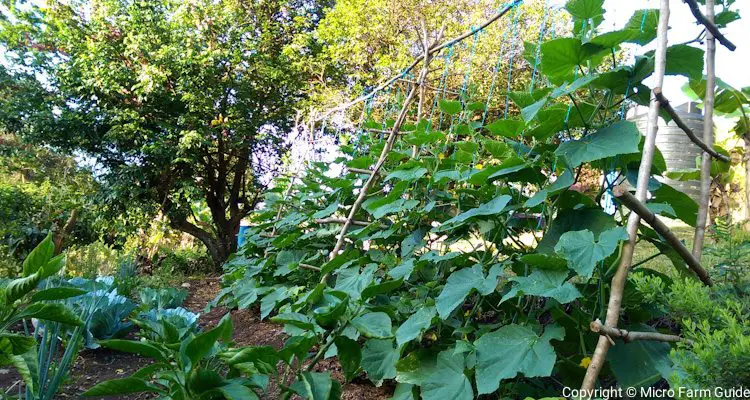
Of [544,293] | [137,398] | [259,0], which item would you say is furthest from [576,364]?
[259,0]

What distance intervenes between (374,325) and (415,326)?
124 mm

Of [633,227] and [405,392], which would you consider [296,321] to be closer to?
[405,392]

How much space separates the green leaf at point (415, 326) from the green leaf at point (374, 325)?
0.15 ft

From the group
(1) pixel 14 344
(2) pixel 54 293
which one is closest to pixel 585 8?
(2) pixel 54 293

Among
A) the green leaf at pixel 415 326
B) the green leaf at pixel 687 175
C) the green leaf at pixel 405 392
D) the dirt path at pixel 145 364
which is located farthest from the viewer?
the dirt path at pixel 145 364

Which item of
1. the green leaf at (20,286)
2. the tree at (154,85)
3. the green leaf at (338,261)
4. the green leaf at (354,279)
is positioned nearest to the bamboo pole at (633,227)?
the green leaf at (354,279)

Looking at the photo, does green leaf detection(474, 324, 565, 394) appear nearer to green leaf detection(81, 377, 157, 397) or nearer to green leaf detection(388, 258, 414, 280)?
green leaf detection(388, 258, 414, 280)

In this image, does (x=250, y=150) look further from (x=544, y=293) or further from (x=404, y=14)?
(x=544, y=293)

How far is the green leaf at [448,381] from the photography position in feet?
3.84

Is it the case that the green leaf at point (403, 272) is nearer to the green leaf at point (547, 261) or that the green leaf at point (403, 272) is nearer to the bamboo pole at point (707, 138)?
the green leaf at point (547, 261)

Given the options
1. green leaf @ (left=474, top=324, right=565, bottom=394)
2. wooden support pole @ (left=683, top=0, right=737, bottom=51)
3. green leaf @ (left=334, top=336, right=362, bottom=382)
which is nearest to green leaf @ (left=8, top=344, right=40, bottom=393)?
green leaf @ (left=334, top=336, right=362, bottom=382)

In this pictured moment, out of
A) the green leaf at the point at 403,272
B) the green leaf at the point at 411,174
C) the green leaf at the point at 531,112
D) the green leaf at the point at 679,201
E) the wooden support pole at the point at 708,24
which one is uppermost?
the wooden support pole at the point at 708,24

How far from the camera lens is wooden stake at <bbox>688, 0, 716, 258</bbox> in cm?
126

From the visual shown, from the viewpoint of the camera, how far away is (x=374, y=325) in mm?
1262
